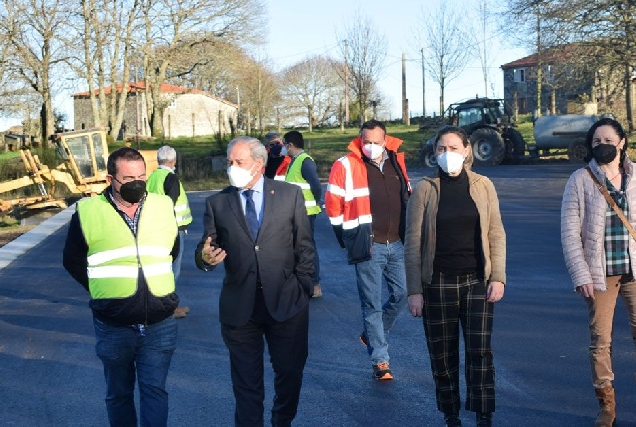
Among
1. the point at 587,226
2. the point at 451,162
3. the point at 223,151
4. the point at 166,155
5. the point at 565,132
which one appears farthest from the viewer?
the point at 223,151

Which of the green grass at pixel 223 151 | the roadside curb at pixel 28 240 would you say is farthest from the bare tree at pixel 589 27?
the roadside curb at pixel 28 240

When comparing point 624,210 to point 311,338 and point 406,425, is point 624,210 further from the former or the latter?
point 311,338

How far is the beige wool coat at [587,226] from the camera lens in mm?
5418

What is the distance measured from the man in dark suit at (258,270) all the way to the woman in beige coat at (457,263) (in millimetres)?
714

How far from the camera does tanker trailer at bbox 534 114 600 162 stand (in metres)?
35.2

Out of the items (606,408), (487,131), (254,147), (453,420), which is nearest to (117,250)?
(254,147)

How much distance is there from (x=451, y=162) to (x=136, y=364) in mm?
2100

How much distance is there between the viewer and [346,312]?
9.56 meters

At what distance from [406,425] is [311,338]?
272 centimetres

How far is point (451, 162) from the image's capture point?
5230 millimetres

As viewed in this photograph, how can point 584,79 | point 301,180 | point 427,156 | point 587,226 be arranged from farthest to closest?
1. point 427,156
2. point 584,79
3. point 301,180
4. point 587,226

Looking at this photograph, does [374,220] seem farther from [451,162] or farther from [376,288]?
[451,162]

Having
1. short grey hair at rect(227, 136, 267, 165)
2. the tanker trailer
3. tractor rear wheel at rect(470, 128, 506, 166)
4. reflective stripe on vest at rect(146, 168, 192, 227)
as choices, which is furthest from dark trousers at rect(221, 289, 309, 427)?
the tanker trailer

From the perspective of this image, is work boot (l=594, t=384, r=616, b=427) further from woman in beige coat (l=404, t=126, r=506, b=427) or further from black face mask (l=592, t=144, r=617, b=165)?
black face mask (l=592, t=144, r=617, b=165)
